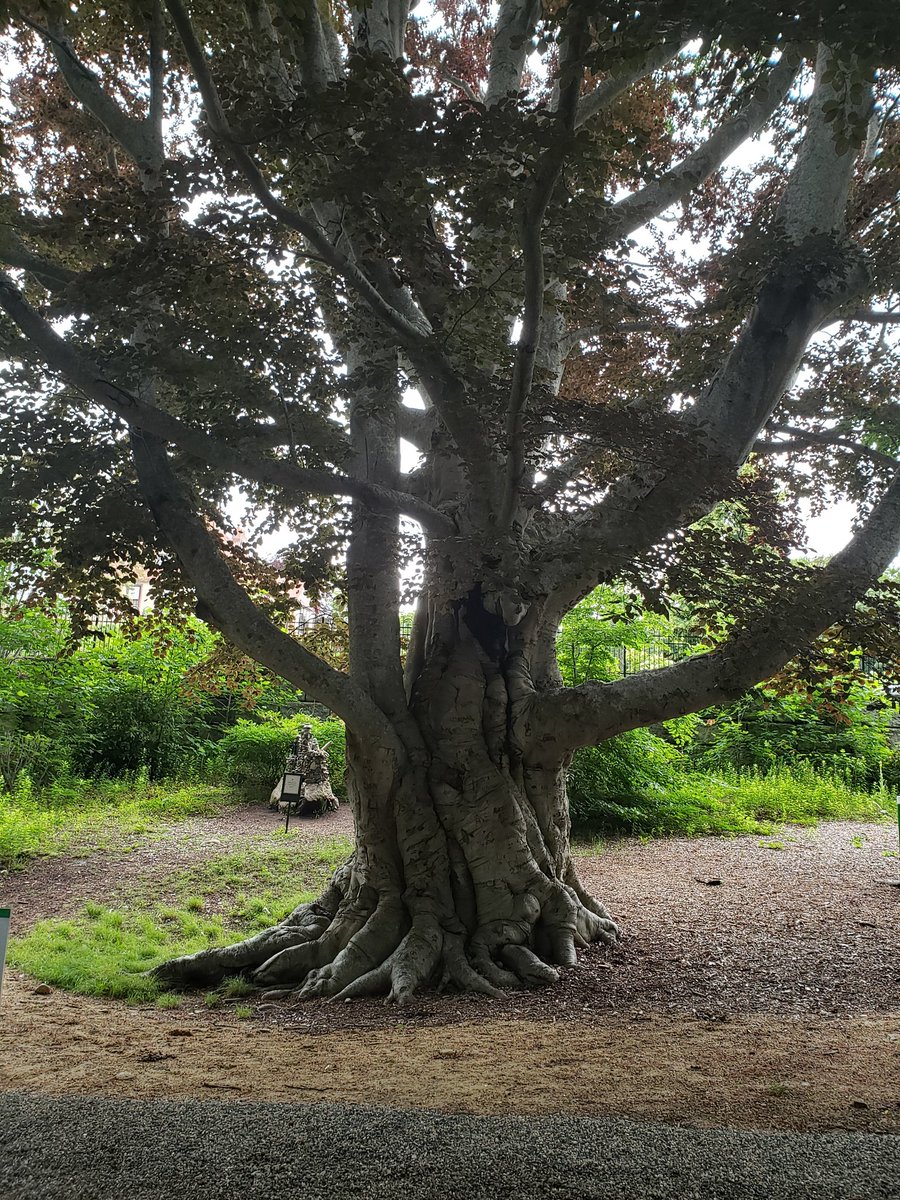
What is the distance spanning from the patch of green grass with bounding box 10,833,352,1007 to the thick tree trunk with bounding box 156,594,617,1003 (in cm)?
41

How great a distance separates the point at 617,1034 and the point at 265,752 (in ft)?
30.6

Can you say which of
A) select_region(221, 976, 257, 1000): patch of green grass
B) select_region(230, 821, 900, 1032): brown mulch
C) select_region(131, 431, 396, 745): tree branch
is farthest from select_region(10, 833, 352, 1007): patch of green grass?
select_region(131, 431, 396, 745): tree branch

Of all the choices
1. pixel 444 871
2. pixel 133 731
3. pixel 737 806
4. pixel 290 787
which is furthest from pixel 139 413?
pixel 737 806

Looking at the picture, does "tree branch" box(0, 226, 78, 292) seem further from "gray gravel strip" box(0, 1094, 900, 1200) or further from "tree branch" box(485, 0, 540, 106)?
"gray gravel strip" box(0, 1094, 900, 1200)

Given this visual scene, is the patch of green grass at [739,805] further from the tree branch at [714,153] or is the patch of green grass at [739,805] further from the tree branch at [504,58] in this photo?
the tree branch at [504,58]

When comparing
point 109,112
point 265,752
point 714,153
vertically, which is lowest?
point 265,752

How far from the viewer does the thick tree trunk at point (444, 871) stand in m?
5.13

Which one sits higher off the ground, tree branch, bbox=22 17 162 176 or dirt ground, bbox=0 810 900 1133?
tree branch, bbox=22 17 162 176

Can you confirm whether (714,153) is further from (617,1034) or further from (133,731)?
(133,731)

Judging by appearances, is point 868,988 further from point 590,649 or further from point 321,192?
point 590,649

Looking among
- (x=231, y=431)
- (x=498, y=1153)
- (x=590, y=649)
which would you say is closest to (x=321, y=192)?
(x=231, y=431)

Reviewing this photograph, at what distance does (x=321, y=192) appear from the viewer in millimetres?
3613

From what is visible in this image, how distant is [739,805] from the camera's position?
11039mm

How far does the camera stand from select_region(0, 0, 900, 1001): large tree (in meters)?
3.85
